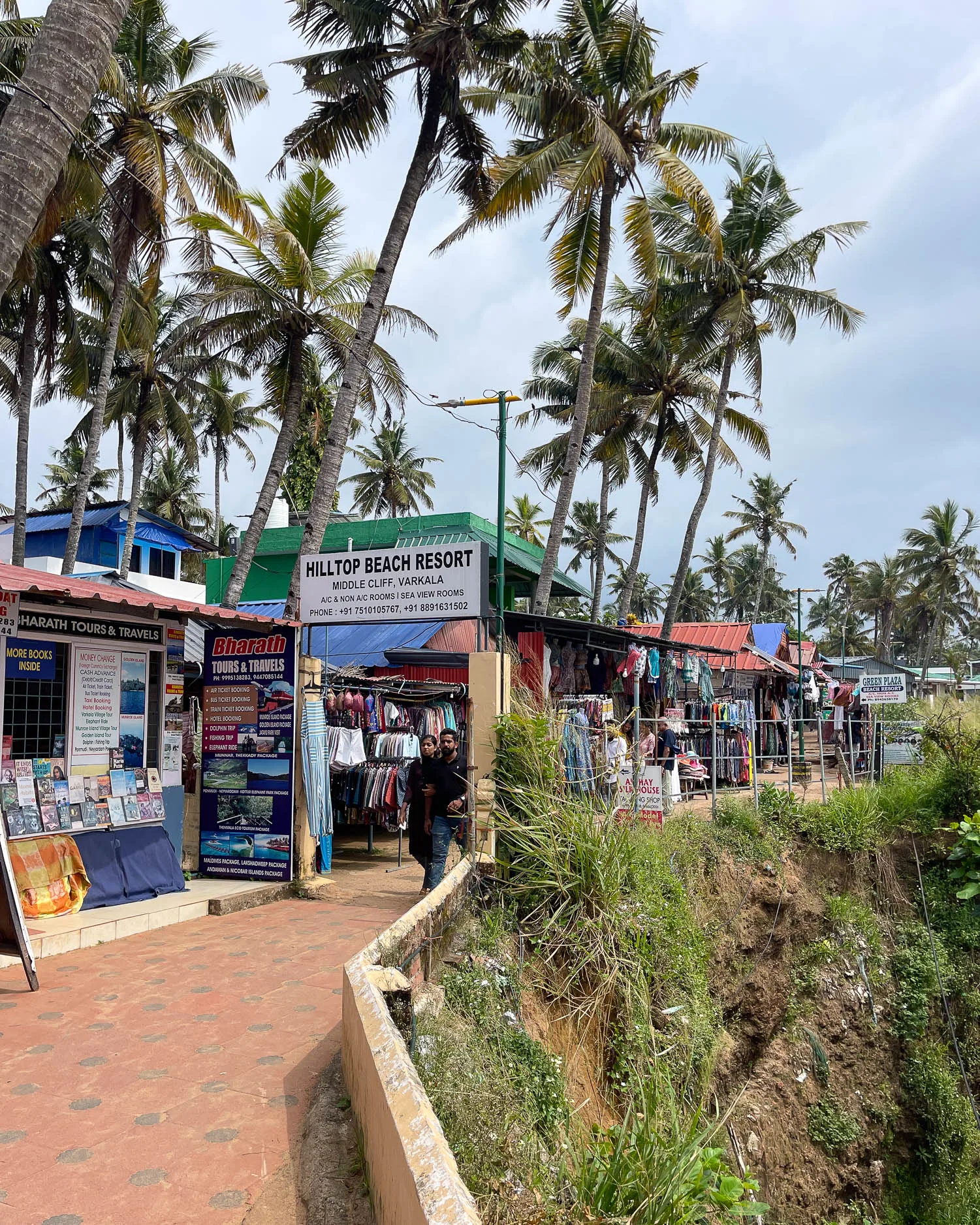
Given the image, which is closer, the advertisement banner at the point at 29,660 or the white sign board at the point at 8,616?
the white sign board at the point at 8,616

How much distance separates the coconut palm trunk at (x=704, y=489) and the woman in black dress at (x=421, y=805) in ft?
54.7

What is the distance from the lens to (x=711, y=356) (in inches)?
1083

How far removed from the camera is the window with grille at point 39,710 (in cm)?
854

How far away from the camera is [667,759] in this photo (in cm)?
1283

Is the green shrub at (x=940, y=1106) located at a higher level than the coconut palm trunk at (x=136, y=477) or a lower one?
lower

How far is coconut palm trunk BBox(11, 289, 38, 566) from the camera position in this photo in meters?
21.1

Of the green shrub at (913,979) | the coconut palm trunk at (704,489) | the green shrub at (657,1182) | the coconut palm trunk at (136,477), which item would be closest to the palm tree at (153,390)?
the coconut palm trunk at (136,477)

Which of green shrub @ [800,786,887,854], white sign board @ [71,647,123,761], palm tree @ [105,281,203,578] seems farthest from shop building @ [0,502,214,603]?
green shrub @ [800,786,887,854]

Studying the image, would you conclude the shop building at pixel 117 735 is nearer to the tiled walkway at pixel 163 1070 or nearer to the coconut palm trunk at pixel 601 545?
the tiled walkway at pixel 163 1070

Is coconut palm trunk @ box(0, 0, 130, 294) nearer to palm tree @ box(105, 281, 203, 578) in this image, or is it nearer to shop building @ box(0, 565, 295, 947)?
shop building @ box(0, 565, 295, 947)

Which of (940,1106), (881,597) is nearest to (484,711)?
(940,1106)

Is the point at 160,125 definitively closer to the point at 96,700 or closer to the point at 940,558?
the point at 96,700

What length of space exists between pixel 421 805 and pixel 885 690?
1599 centimetres

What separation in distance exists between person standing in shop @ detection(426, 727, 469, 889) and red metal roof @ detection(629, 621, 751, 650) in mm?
14717
